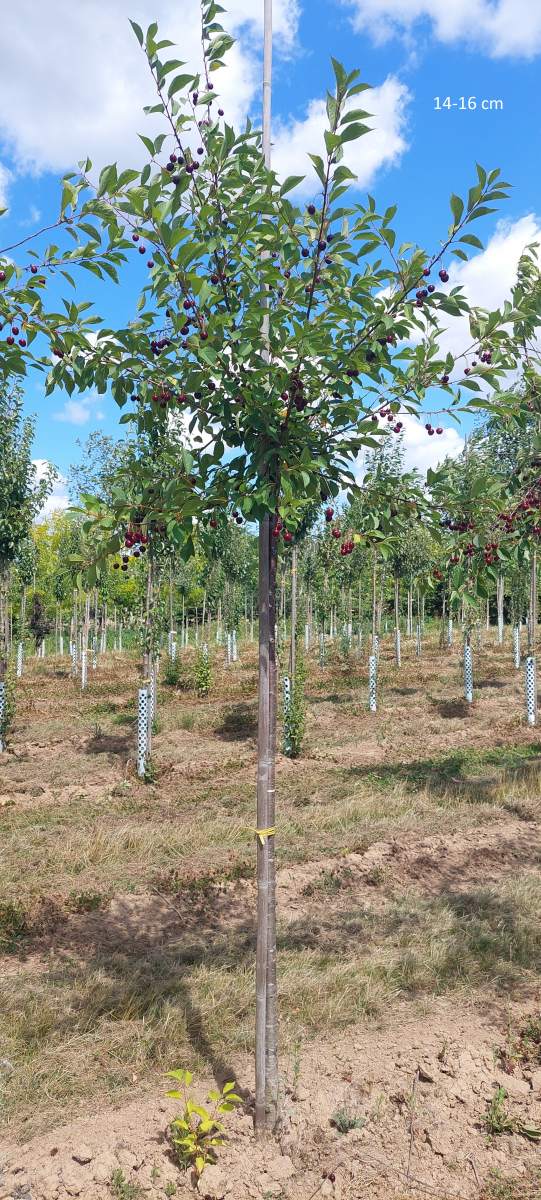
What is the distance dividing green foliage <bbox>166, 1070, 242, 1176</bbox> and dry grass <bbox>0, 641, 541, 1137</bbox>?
1.83 ft

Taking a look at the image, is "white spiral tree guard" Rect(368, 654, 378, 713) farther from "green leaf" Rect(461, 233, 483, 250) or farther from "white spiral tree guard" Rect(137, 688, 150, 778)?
"green leaf" Rect(461, 233, 483, 250)

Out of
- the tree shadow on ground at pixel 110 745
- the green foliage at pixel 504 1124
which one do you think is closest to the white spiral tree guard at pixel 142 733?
the tree shadow on ground at pixel 110 745

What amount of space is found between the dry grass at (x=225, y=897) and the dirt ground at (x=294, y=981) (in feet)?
0.09

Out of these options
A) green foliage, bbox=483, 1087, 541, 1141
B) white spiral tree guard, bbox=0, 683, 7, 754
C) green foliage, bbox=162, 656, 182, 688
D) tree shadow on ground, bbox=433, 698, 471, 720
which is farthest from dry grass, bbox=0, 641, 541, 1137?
green foliage, bbox=162, 656, 182, 688

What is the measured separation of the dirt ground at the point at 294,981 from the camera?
12.9ft

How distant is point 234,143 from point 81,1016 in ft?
18.9

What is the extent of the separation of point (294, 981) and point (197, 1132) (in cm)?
186

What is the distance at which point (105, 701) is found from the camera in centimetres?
2388

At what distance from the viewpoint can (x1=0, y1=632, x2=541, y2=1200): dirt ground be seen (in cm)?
393

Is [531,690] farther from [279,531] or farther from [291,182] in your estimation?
[291,182]

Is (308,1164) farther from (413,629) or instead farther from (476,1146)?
(413,629)

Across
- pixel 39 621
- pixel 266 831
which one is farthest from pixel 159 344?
pixel 39 621

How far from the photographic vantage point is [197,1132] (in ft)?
12.7

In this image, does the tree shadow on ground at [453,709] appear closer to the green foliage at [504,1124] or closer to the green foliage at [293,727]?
the green foliage at [293,727]
